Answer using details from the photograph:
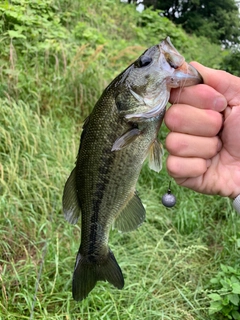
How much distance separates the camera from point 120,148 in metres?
1.46

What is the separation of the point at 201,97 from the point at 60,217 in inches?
82.7

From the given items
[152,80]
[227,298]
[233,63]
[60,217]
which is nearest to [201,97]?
[152,80]

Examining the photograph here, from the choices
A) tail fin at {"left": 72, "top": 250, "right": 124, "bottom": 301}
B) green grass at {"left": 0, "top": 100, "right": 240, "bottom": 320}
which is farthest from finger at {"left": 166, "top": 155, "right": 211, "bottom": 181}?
green grass at {"left": 0, "top": 100, "right": 240, "bottom": 320}

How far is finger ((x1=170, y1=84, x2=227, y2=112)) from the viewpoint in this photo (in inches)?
52.8

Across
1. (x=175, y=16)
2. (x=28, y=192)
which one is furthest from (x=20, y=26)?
(x=175, y=16)

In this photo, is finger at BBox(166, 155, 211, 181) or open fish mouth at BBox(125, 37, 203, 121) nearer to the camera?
open fish mouth at BBox(125, 37, 203, 121)

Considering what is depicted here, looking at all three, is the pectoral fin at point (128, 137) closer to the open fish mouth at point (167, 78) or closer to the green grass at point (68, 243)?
the open fish mouth at point (167, 78)

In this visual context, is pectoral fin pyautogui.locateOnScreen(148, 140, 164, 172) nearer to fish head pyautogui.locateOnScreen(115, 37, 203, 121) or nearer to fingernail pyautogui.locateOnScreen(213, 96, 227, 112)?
fish head pyautogui.locateOnScreen(115, 37, 203, 121)

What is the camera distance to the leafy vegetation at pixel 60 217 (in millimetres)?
2551

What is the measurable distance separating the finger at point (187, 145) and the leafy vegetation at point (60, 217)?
1384 mm

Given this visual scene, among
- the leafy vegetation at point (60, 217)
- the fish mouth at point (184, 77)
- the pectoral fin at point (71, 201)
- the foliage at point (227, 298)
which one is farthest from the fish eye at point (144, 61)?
the foliage at point (227, 298)

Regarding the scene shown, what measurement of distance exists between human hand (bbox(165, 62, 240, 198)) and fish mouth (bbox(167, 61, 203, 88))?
3 centimetres

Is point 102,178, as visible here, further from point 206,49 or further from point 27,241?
point 206,49

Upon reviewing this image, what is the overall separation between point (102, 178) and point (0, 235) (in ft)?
4.89
